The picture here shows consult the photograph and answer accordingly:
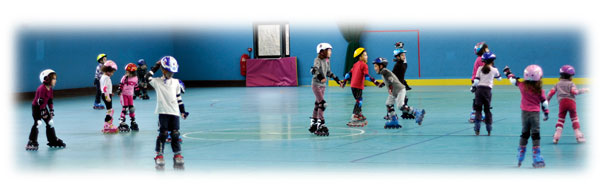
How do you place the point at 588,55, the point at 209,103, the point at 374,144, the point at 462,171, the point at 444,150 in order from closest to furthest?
the point at 462,171 → the point at 444,150 → the point at 374,144 → the point at 209,103 → the point at 588,55

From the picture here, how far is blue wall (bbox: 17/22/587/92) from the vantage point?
34031mm

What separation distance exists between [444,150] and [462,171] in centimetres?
212

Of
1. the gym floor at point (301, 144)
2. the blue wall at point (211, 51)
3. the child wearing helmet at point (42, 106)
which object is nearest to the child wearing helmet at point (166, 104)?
the gym floor at point (301, 144)

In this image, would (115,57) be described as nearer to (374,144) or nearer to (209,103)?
(209,103)

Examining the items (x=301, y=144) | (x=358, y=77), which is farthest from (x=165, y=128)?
(x=358, y=77)

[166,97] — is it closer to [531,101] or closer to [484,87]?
[531,101]

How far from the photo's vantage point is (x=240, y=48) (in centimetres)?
4091

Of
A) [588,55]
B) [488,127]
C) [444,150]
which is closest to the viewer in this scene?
[444,150]

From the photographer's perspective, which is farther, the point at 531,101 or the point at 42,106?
the point at 42,106

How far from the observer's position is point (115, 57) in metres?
37.1

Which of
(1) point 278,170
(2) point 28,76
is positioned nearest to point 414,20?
(2) point 28,76

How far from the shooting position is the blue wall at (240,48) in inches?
1340

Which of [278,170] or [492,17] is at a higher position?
[492,17]

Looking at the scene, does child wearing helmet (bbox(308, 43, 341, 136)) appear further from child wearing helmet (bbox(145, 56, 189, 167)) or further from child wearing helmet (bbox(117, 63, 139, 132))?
child wearing helmet (bbox(145, 56, 189, 167))
